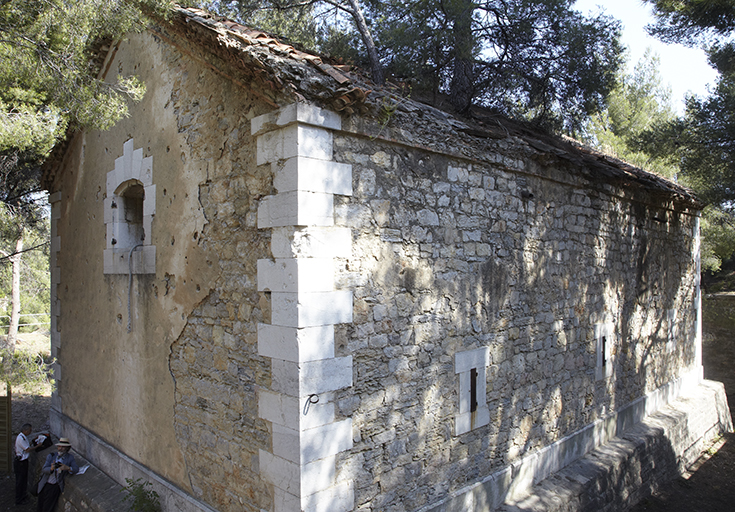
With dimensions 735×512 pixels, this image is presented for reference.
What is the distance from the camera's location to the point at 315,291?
356 centimetres

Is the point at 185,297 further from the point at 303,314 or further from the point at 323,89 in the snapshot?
the point at 323,89

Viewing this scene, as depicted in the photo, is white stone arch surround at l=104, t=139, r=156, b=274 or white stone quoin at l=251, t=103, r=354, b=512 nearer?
white stone quoin at l=251, t=103, r=354, b=512

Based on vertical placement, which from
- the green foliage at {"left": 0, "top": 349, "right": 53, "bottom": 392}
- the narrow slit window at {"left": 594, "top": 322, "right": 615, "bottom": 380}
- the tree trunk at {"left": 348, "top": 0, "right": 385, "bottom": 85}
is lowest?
the narrow slit window at {"left": 594, "top": 322, "right": 615, "bottom": 380}

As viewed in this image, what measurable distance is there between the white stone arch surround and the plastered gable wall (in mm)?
119

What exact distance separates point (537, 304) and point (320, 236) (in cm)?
324

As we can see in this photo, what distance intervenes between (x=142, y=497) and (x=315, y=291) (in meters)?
2.99

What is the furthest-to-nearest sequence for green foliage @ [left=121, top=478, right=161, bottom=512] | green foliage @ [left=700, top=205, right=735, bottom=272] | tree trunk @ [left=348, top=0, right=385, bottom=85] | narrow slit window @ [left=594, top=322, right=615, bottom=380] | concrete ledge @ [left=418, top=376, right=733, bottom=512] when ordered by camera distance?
green foliage @ [left=700, top=205, right=735, bottom=272] → tree trunk @ [left=348, top=0, right=385, bottom=85] → narrow slit window @ [left=594, top=322, right=615, bottom=380] → concrete ledge @ [left=418, top=376, right=733, bottom=512] → green foliage @ [left=121, top=478, right=161, bottom=512]

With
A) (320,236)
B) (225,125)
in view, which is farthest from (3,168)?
(320,236)

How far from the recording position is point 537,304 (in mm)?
5766

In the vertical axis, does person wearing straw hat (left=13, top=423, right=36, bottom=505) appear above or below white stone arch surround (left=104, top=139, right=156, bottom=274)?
below

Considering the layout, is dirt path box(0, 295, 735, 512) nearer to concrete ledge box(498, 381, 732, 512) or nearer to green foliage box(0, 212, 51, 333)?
concrete ledge box(498, 381, 732, 512)

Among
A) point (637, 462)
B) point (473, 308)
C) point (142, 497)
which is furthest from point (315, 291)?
point (637, 462)

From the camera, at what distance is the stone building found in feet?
11.9

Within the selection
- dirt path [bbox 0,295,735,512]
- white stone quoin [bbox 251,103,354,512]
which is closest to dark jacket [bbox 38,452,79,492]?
dirt path [bbox 0,295,735,512]
